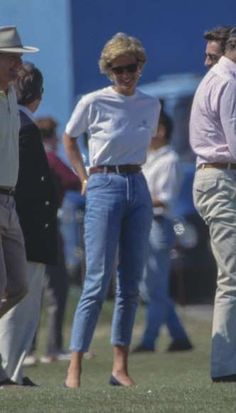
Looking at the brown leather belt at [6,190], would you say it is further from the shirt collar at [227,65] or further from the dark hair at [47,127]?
the dark hair at [47,127]

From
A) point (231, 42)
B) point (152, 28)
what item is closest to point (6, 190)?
point (231, 42)

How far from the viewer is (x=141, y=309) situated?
1706 centimetres

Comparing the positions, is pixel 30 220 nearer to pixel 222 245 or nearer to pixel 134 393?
pixel 222 245

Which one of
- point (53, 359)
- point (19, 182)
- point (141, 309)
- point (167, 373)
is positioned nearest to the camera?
point (19, 182)

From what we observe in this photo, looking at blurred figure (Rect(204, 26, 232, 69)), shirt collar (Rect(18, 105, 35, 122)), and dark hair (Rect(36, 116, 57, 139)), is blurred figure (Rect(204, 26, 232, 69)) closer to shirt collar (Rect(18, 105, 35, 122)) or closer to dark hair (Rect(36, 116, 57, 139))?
shirt collar (Rect(18, 105, 35, 122))

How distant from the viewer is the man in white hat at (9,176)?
8922 mm

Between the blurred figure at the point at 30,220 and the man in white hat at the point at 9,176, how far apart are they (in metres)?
0.52

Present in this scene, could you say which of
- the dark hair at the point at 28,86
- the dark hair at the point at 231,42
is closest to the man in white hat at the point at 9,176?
the dark hair at the point at 28,86

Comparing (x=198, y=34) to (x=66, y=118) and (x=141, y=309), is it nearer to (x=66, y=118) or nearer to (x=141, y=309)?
(x=66, y=118)

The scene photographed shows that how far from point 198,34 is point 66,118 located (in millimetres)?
1934

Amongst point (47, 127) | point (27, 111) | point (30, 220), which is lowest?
point (47, 127)

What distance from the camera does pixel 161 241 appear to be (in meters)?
13.4

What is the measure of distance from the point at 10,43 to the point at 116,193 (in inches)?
47.6

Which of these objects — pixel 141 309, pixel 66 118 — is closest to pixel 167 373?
pixel 141 309
